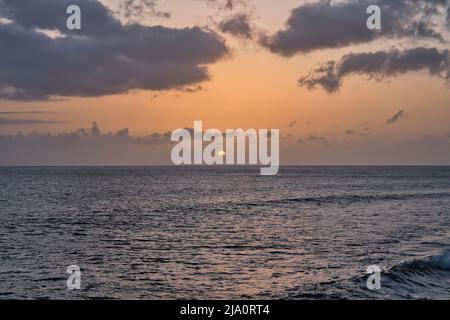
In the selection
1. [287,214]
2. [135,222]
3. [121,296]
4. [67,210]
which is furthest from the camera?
[67,210]

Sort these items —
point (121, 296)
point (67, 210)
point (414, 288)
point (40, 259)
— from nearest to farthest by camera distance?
point (121, 296) < point (414, 288) < point (40, 259) < point (67, 210)

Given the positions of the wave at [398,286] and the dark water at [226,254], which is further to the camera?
the dark water at [226,254]

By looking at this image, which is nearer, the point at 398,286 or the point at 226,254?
the point at 398,286

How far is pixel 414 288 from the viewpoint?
24281mm

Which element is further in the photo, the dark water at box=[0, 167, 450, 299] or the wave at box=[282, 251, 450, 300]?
the dark water at box=[0, 167, 450, 299]

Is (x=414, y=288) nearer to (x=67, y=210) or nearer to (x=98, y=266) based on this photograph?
(x=98, y=266)
